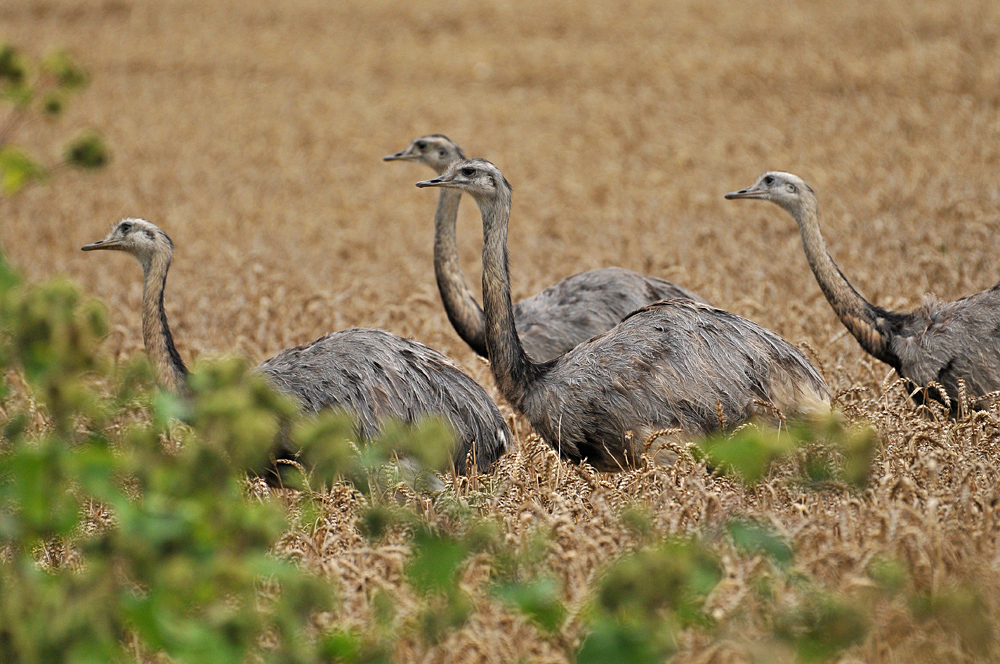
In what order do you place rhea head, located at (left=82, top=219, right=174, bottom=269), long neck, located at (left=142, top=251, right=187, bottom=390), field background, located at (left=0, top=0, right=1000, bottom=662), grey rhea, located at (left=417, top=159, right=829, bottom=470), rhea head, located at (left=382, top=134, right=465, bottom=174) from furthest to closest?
rhea head, located at (left=382, top=134, right=465, bottom=174)
rhea head, located at (left=82, top=219, right=174, bottom=269)
long neck, located at (left=142, top=251, right=187, bottom=390)
grey rhea, located at (left=417, top=159, right=829, bottom=470)
field background, located at (left=0, top=0, right=1000, bottom=662)

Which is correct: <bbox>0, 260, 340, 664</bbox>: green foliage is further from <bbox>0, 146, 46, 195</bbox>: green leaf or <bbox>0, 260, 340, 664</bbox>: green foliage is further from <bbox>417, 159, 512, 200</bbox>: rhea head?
<bbox>417, 159, 512, 200</bbox>: rhea head

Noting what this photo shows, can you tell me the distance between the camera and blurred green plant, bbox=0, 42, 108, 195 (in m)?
1.90

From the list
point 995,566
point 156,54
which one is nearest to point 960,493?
point 995,566

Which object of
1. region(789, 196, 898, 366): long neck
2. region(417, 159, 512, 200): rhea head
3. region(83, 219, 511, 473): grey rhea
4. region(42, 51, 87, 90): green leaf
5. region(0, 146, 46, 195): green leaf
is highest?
region(42, 51, 87, 90): green leaf

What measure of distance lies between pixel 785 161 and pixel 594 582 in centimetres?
986

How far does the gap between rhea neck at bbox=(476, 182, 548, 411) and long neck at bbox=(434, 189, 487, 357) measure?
32.2 inches

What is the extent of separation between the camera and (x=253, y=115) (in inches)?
666

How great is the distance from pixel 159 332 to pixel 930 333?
363 centimetres

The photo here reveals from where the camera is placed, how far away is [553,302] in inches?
259

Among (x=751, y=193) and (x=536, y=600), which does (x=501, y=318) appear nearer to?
(x=751, y=193)

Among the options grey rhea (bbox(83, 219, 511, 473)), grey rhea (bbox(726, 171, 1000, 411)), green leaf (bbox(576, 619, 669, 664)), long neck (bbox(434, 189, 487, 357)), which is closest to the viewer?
green leaf (bbox(576, 619, 669, 664))

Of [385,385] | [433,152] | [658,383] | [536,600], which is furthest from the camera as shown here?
[433,152]

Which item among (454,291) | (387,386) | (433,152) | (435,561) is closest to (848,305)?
(454,291)

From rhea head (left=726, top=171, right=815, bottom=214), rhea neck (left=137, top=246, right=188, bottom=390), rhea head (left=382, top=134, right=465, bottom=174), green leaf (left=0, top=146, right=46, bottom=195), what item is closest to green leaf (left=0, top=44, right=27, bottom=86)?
green leaf (left=0, top=146, right=46, bottom=195)
